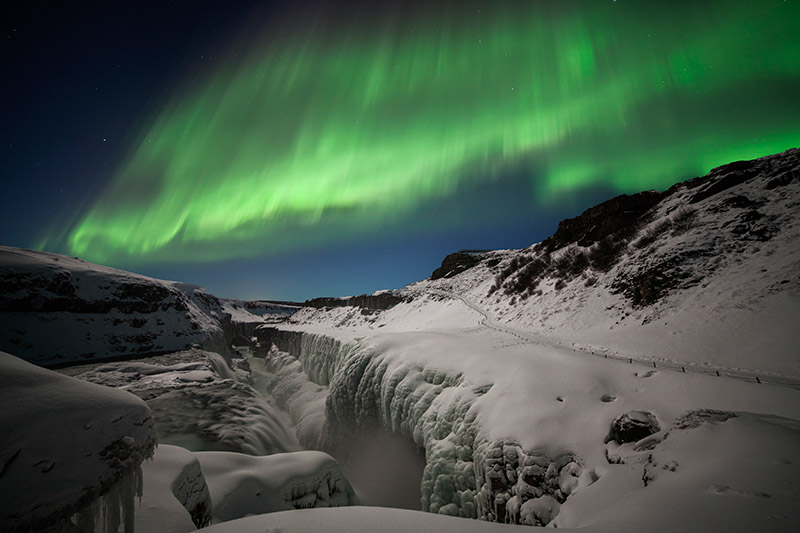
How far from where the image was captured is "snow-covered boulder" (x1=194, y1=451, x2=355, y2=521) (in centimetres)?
821

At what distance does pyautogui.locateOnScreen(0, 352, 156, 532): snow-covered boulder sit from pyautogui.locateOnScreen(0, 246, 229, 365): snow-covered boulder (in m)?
45.3

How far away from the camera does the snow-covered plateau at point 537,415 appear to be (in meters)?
3.02

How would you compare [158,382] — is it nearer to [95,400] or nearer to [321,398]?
[321,398]

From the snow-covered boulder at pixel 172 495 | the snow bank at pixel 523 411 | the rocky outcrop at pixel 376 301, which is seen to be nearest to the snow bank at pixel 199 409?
the snow-covered boulder at pixel 172 495

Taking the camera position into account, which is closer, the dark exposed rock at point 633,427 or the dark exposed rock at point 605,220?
the dark exposed rock at point 633,427

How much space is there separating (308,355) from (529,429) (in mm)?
35187

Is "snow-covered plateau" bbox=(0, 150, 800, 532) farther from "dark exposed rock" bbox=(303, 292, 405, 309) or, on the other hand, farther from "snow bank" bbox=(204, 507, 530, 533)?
"dark exposed rock" bbox=(303, 292, 405, 309)

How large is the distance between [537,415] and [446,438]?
3249 millimetres

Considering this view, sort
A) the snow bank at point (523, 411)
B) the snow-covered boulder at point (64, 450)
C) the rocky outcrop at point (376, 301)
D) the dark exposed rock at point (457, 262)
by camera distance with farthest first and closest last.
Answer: the dark exposed rock at point (457, 262), the rocky outcrop at point (376, 301), the snow bank at point (523, 411), the snow-covered boulder at point (64, 450)

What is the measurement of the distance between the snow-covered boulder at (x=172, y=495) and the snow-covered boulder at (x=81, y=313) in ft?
136

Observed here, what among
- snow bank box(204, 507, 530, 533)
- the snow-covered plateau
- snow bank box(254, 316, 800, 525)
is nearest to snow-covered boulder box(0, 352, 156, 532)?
the snow-covered plateau

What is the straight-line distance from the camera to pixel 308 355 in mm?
37125

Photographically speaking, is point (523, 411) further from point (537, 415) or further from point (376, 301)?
point (376, 301)

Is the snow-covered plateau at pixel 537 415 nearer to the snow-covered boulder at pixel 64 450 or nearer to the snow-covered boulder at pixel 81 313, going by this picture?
the snow-covered boulder at pixel 64 450
